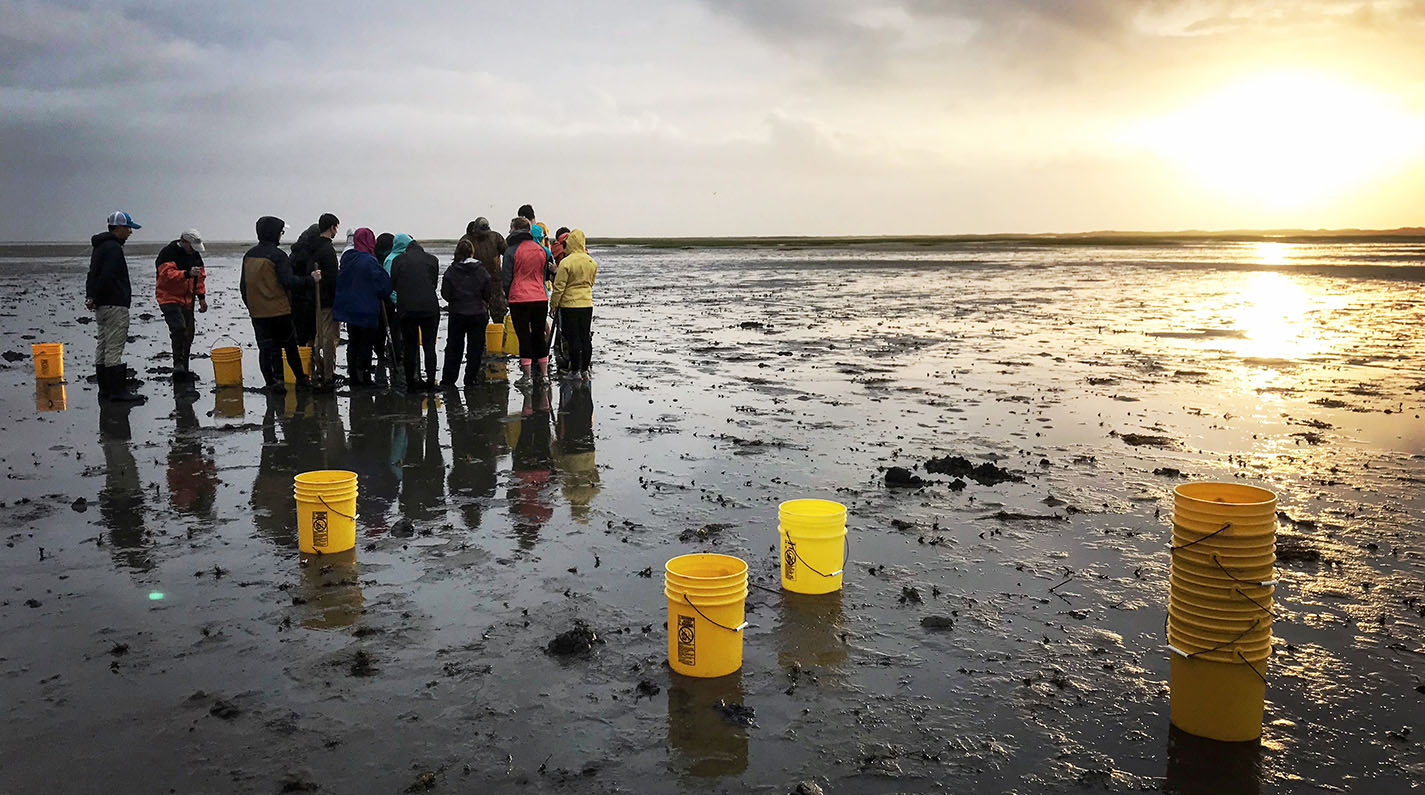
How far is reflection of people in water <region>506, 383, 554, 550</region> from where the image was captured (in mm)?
8133

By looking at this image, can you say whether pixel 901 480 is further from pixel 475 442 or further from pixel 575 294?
pixel 575 294

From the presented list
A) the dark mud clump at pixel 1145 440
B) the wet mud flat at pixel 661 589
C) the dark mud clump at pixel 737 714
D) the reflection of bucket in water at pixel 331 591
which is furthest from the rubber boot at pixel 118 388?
the dark mud clump at pixel 1145 440

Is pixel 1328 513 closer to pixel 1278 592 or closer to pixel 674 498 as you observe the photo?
pixel 1278 592

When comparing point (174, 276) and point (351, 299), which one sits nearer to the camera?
point (351, 299)

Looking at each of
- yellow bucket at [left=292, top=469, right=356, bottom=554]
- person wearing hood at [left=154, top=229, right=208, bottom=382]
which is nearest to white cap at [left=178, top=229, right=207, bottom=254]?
person wearing hood at [left=154, top=229, right=208, bottom=382]

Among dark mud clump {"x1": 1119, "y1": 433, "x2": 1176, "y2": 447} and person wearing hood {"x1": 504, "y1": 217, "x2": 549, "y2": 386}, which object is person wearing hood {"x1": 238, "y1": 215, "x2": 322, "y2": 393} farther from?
dark mud clump {"x1": 1119, "y1": 433, "x2": 1176, "y2": 447}

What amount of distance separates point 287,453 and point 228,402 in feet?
13.4

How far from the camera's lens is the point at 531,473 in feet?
32.5

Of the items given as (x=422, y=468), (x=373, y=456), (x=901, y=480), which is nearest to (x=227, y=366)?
(x=373, y=456)

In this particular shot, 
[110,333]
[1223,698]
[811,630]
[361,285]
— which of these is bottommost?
[811,630]

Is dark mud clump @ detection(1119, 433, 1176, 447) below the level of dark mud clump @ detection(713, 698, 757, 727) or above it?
above

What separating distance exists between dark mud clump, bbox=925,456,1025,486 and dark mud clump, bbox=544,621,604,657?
497 cm

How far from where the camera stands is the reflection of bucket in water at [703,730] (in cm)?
443

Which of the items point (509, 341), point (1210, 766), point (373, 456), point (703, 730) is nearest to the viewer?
point (1210, 766)
